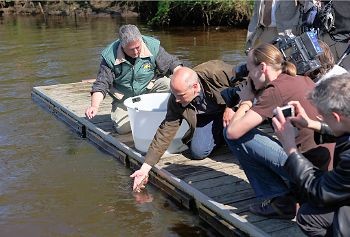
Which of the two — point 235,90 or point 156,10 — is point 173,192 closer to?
point 235,90

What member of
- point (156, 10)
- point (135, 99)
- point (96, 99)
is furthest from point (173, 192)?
point (156, 10)

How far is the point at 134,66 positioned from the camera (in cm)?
513

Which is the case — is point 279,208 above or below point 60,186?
above

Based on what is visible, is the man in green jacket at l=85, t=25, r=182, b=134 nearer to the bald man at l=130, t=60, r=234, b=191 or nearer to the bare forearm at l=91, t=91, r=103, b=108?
the bare forearm at l=91, t=91, r=103, b=108

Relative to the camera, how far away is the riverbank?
16453 millimetres

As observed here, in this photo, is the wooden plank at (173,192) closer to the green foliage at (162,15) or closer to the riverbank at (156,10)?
the riverbank at (156,10)

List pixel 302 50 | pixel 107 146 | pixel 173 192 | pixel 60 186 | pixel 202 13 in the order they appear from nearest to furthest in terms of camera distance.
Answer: pixel 302 50, pixel 173 192, pixel 60 186, pixel 107 146, pixel 202 13

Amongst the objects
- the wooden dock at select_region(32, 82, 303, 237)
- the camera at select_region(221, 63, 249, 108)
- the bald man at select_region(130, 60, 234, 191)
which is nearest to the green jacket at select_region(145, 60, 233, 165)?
the bald man at select_region(130, 60, 234, 191)

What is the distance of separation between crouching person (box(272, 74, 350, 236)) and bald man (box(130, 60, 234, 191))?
125 cm

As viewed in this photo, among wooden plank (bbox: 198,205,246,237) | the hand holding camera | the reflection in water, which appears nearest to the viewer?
the hand holding camera

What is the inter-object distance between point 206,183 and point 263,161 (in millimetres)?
881

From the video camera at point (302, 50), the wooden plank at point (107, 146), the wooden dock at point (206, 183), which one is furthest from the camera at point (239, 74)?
the wooden plank at point (107, 146)

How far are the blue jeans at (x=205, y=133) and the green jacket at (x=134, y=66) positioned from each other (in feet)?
3.30

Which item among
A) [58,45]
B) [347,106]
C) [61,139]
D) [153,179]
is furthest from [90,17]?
[347,106]
